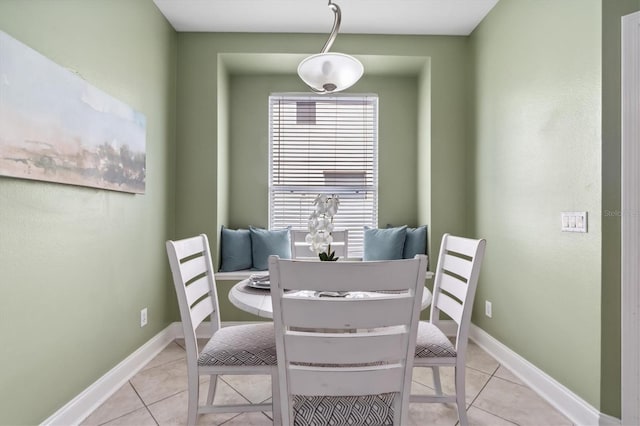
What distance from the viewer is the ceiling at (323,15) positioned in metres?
2.58

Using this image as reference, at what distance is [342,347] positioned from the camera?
101 cm

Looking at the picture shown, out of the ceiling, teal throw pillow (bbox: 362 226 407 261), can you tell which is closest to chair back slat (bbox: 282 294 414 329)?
teal throw pillow (bbox: 362 226 407 261)

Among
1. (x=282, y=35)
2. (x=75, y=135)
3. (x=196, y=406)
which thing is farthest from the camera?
(x=282, y=35)

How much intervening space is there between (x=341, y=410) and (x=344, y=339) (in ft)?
0.81

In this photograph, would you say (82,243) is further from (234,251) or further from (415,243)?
(415,243)

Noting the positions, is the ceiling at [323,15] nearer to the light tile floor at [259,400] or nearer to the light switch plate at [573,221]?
the light switch plate at [573,221]

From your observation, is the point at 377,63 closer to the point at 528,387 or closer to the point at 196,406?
the point at 528,387

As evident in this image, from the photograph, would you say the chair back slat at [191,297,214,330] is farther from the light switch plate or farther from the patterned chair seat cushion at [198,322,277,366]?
the light switch plate

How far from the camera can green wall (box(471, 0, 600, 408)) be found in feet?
Answer: 5.67

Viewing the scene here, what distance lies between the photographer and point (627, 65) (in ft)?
5.21

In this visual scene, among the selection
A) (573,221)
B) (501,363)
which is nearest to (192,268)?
(573,221)

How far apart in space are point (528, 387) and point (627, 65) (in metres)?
1.87

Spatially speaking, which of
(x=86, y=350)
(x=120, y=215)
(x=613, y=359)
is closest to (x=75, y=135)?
(x=120, y=215)

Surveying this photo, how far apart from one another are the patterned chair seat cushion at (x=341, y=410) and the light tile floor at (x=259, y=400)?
879 millimetres
